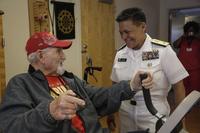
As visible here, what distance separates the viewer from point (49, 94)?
5.44 feet

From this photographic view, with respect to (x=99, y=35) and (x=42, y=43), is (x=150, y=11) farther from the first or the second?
(x=42, y=43)

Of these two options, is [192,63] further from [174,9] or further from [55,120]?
[55,120]

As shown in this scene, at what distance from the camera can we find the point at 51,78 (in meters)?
1.80

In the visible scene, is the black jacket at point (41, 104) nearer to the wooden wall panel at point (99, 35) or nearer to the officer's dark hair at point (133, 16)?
the officer's dark hair at point (133, 16)

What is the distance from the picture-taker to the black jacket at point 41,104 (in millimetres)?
1252

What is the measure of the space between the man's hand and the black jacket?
0.15 ft

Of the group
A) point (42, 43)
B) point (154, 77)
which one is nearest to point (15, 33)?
A: point (42, 43)

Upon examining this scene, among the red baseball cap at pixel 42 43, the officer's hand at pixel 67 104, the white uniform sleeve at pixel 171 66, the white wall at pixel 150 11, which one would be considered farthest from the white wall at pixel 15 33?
the white wall at pixel 150 11

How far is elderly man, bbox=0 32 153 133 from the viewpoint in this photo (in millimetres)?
1394

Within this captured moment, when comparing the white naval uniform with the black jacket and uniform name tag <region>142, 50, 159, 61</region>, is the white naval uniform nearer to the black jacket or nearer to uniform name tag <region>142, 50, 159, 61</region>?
uniform name tag <region>142, 50, 159, 61</region>

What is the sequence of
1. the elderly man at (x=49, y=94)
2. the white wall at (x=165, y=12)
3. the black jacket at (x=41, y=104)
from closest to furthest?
the black jacket at (x=41, y=104), the elderly man at (x=49, y=94), the white wall at (x=165, y=12)

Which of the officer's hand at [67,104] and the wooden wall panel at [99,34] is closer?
the officer's hand at [67,104]

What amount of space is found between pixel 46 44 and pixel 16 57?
0.81 m

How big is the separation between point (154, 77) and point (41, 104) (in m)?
0.78
